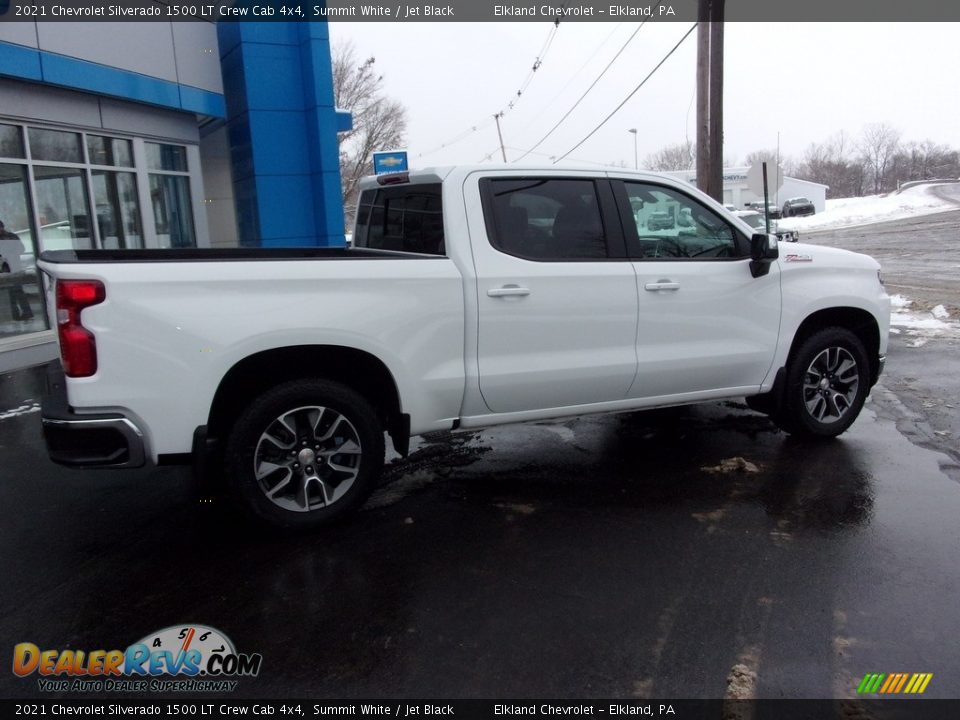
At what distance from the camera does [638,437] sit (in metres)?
5.98

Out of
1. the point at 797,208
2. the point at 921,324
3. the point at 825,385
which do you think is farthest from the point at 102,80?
the point at 797,208

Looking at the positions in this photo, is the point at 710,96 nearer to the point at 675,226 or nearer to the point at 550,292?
Answer: the point at 675,226

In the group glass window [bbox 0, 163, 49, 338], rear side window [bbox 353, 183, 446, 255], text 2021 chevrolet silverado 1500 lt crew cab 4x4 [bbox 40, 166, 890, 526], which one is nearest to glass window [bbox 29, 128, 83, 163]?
glass window [bbox 0, 163, 49, 338]

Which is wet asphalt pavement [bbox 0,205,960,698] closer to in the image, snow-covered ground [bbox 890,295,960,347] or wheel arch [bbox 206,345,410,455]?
wheel arch [bbox 206,345,410,455]

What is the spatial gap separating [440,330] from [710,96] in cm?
1009

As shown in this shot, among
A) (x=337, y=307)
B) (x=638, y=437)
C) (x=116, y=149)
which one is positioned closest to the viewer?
(x=337, y=307)

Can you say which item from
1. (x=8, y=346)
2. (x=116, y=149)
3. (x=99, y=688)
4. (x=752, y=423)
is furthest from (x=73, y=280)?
(x=116, y=149)

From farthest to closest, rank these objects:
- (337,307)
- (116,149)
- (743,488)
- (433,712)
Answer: (116,149) → (743,488) → (337,307) → (433,712)

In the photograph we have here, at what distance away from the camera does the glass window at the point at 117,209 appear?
40.4 ft

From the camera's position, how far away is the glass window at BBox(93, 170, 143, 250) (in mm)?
12313

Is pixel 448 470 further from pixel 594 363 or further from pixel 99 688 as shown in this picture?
pixel 99 688

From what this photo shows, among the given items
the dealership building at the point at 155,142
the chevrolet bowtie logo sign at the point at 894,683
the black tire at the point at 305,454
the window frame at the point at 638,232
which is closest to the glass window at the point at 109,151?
the dealership building at the point at 155,142

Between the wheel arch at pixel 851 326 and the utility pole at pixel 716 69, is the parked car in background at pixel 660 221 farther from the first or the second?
the utility pole at pixel 716 69

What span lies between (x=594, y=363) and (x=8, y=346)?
30.2ft
